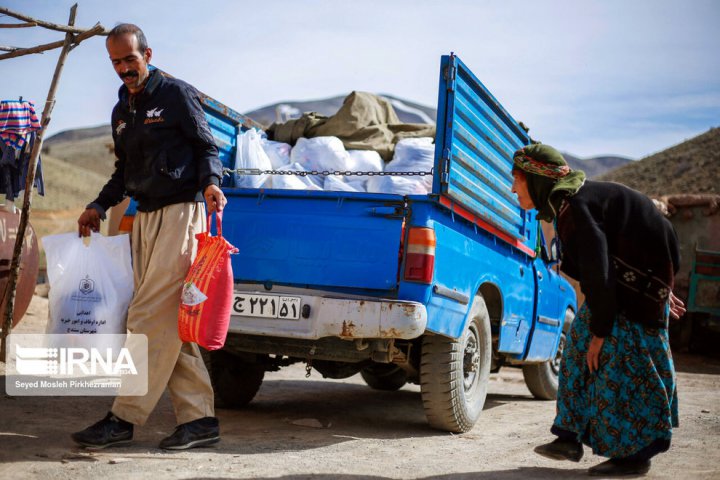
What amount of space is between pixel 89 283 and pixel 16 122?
13.0 feet

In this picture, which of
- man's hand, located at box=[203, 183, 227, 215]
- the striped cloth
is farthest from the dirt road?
the striped cloth

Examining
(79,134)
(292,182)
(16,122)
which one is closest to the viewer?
(292,182)

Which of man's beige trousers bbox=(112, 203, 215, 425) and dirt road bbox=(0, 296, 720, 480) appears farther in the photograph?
man's beige trousers bbox=(112, 203, 215, 425)

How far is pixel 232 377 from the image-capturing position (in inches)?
212

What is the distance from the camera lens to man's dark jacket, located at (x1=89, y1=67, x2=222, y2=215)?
147 inches

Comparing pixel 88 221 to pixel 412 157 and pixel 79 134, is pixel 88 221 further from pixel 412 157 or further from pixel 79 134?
pixel 79 134

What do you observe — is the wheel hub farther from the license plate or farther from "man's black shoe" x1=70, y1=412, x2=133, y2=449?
"man's black shoe" x1=70, y1=412, x2=133, y2=449

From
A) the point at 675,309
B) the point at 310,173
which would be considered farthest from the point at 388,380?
the point at 675,309

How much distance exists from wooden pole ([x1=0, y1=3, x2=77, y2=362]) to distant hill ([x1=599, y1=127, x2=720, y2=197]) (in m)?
21.8

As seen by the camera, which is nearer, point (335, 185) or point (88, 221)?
point (88, 221)

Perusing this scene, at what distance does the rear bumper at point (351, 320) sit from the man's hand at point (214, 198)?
2.92 feet

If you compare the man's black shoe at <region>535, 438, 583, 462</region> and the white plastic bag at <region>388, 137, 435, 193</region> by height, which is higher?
the white plastic bag at <region>388, 137, 435, 193</region>

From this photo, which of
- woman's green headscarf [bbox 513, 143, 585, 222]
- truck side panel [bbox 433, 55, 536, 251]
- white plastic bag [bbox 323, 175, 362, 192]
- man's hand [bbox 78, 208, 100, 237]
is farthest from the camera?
white plastic bag [bbox 323, 175, 362, 192]

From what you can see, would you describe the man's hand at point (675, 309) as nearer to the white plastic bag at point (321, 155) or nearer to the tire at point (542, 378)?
the white plastic bag at point (321, 155)
